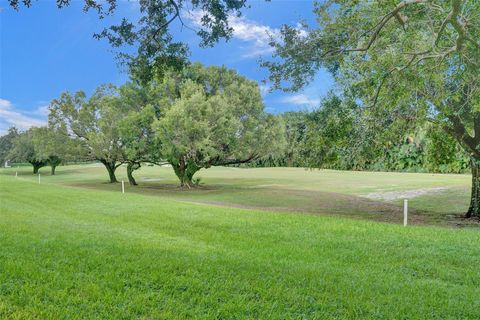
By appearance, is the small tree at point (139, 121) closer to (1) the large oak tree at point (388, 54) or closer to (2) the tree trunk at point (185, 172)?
(2) the tree trunk at point (185, 172)

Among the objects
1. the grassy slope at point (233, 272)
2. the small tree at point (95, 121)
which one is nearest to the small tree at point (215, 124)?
the small tree at point (95, 121)

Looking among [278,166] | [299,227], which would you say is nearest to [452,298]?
[299,227]

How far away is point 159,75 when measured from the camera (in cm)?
868

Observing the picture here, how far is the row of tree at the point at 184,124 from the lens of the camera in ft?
87.3

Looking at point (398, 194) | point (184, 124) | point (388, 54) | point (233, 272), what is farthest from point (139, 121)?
point (233, 272)

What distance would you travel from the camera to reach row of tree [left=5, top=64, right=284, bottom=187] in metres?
26.6

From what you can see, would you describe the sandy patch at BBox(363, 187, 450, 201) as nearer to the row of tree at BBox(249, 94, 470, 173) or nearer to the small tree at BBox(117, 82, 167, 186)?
the row of tree at BBox(249, 94, 470, 173)

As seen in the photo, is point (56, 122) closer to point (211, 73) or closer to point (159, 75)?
point (211, 73)

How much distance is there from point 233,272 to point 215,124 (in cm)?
2193

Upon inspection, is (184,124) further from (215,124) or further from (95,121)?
(95,121)

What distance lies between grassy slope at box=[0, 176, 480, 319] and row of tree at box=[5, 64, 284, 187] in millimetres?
16643

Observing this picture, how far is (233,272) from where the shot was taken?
5617mm

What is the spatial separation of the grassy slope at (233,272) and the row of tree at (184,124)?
54.6ft

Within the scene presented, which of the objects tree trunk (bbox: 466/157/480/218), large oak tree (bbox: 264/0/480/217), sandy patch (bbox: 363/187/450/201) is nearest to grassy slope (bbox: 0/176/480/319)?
large oak tree (bbox: 264/0/480/217)
